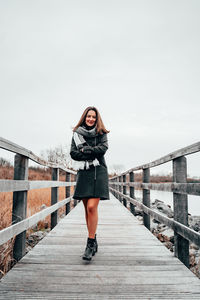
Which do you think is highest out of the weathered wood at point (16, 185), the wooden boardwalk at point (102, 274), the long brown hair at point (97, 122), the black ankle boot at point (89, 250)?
the long brown hair at point (97, 122)

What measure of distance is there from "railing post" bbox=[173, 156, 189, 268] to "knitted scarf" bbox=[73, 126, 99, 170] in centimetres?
81

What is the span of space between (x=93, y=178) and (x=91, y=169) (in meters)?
0.10

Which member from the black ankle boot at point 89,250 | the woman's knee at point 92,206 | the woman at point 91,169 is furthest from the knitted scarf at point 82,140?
the black ankle boot at point 89,250

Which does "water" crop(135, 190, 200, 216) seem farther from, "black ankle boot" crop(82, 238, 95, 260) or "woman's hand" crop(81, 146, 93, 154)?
"woman's hand" crop(81, 146, 93, 154)

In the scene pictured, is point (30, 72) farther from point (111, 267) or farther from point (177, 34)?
point (111, 267)

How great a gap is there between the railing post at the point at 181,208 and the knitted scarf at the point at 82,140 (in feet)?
2.65

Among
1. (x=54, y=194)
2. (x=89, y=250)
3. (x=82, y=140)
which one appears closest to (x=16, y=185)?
(x=82, y=140)

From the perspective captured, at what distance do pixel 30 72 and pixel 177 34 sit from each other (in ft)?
71.6

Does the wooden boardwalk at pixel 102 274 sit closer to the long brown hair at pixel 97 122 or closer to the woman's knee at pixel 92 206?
the woman's knee at pixel 92 206

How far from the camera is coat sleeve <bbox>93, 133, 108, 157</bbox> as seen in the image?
246 centimetres

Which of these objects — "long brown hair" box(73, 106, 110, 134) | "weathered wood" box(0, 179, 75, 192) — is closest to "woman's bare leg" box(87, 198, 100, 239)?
"weathered wood" box(0, 179, 75, 192)

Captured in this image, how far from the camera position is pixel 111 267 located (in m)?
2.14

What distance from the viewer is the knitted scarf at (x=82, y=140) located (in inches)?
97.9

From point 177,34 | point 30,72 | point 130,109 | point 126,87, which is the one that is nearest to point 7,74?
point 30,72
